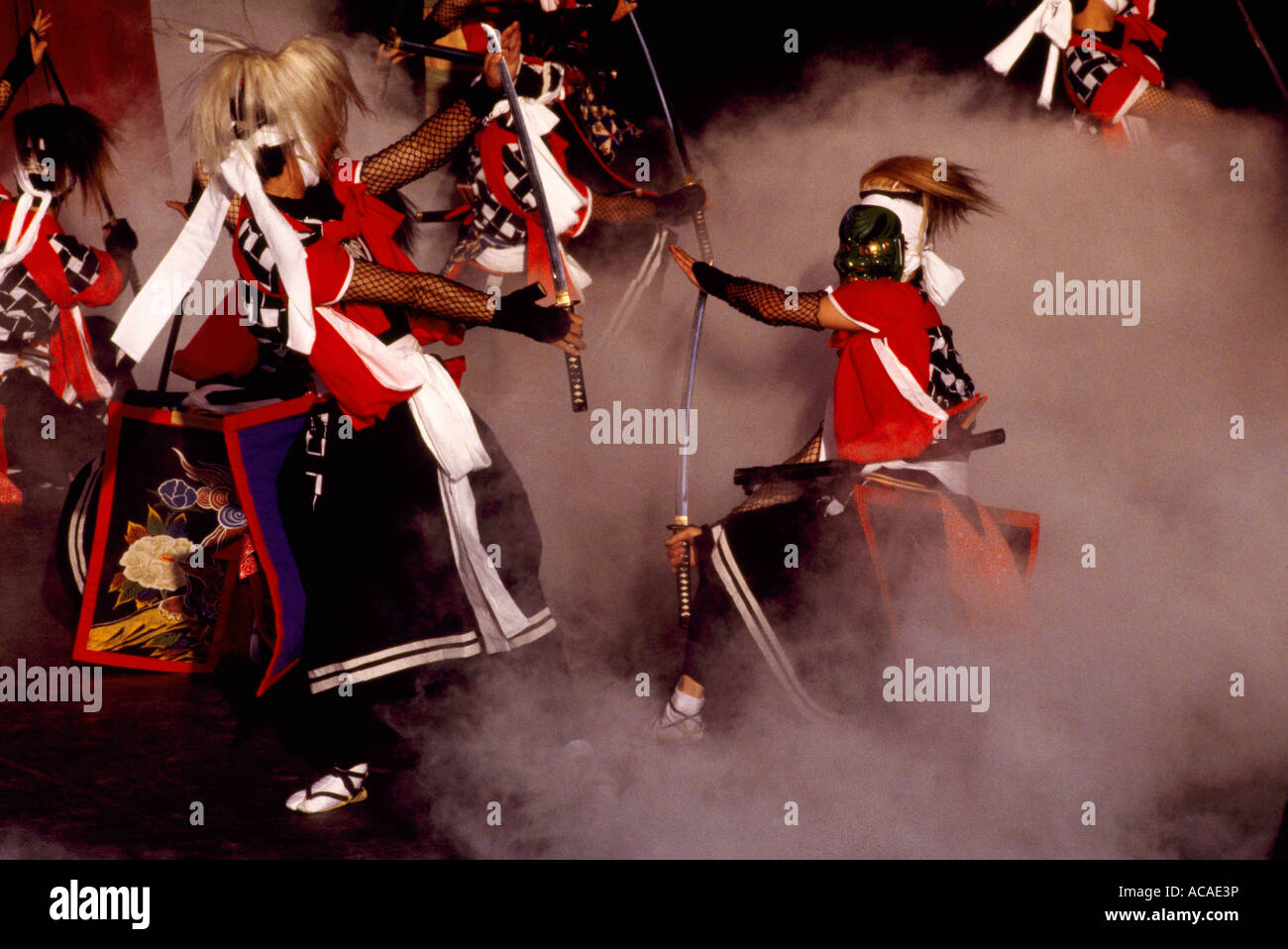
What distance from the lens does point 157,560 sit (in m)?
3.48

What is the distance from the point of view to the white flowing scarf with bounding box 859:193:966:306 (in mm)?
3227

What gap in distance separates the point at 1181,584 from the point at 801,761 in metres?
1.26

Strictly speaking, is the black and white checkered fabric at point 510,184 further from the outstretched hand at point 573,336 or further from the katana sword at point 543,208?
the outstretched hand at point 573,336

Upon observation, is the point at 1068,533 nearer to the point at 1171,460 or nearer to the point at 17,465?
the point at 1171,460

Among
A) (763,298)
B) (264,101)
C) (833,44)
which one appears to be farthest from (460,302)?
(833,44)

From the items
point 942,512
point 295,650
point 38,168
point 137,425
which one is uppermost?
point 38,168

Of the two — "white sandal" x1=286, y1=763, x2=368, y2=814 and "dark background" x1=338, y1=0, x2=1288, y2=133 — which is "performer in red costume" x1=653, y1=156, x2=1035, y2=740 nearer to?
"dark background" x1=338, y1=0, x2=1288, y2=133

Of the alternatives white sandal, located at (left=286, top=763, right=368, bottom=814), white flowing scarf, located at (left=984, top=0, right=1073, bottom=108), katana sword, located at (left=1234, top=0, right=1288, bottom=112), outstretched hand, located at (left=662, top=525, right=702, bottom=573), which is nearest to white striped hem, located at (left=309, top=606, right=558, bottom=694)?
white sandal, located at (left=286, top=763, right=368, bottom=814)

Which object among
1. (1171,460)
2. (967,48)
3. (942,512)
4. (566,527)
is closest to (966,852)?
(942,512)

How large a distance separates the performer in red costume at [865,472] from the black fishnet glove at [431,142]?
1.92 feet

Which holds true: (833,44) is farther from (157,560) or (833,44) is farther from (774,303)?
(157,560)

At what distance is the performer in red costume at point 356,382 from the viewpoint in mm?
2859

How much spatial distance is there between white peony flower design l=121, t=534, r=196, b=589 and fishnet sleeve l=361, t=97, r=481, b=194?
1.08 m

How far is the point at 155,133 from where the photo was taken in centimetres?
418
